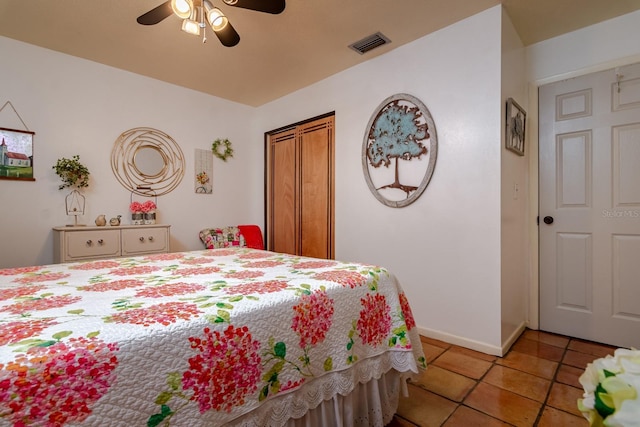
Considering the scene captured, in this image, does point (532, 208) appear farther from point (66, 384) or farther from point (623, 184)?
point (66, 384)

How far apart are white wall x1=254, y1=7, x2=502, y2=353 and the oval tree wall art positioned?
70mm

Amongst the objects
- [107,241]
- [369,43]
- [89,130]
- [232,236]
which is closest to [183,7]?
[369,43]

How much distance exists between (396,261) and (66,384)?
97.8 inches

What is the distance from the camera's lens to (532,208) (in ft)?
8.85

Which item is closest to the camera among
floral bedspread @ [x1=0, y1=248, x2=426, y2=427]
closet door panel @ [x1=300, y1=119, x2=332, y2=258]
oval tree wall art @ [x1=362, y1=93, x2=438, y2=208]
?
floral bedspread @ [x1=0, y1=248, x2=426, y2=427]

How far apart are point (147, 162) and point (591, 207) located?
4269 mm

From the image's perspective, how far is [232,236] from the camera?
3736mm

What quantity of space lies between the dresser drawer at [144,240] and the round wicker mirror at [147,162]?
21.0 inches

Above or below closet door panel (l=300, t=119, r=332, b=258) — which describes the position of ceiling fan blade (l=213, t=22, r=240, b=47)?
above

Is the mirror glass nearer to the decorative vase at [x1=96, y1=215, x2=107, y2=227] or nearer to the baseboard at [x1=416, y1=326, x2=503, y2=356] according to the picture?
the decorative vase at [x1=96, y1=215, x2=107, y2=227]

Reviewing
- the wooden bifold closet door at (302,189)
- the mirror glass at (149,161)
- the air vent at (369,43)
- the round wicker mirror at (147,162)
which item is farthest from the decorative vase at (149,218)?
the air vent at (369,43)

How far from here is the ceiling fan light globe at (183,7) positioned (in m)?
1.69

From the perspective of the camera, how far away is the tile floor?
151 centimetres

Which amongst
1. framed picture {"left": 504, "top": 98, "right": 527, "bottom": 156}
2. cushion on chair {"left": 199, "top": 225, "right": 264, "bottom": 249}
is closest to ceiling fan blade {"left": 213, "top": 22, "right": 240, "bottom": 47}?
framed picture {"left": 504, "top": 98, "right": 527, "bottom": 156}
